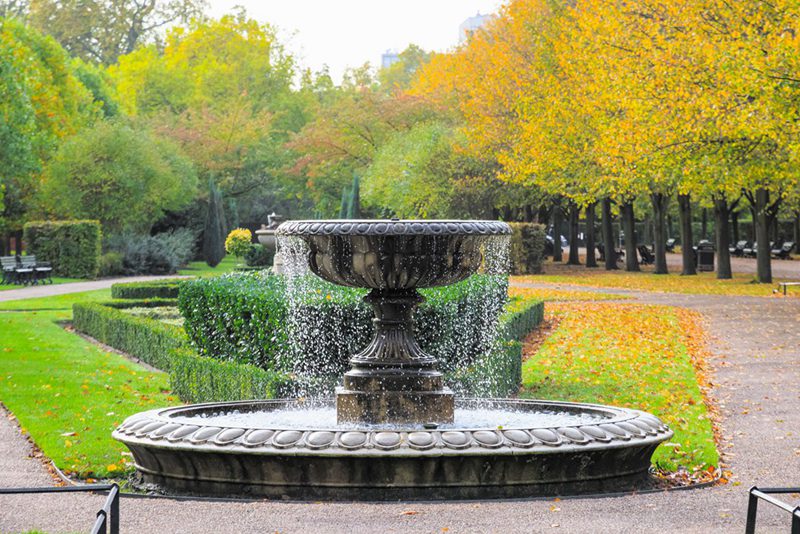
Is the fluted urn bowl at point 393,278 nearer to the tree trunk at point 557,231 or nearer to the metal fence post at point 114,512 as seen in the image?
the metal fence post at point 114,512

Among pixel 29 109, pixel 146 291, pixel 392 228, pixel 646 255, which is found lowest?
Result: pixel 646 255

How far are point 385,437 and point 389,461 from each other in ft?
0.64

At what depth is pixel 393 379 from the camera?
8.58 meters

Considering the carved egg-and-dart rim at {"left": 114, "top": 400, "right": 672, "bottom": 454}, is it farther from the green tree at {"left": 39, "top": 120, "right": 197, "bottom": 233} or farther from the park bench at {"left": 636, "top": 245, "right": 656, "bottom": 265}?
the park bench at {"left": 636, "top": 245, "right": 656, "bottom": 265}

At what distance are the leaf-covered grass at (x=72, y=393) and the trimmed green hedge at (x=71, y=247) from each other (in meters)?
17.9

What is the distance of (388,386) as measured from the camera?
28.1 feet

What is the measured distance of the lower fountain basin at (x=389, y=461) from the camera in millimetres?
7234

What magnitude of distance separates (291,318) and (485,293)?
4.17 m

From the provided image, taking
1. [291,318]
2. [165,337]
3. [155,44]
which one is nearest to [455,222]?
[291,318]

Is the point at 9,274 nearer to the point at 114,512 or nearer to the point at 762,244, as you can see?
the point at 762,244

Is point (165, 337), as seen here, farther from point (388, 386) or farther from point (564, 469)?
point (564, 469)

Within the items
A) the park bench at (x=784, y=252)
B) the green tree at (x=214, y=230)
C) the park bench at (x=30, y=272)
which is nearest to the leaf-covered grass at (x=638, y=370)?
the park bench at (x=30, y=272)

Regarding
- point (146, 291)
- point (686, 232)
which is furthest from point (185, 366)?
point (686, 232)

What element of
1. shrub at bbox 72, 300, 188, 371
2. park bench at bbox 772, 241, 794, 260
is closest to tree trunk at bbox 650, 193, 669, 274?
park bench at bbox 772, 241, 794, 260
